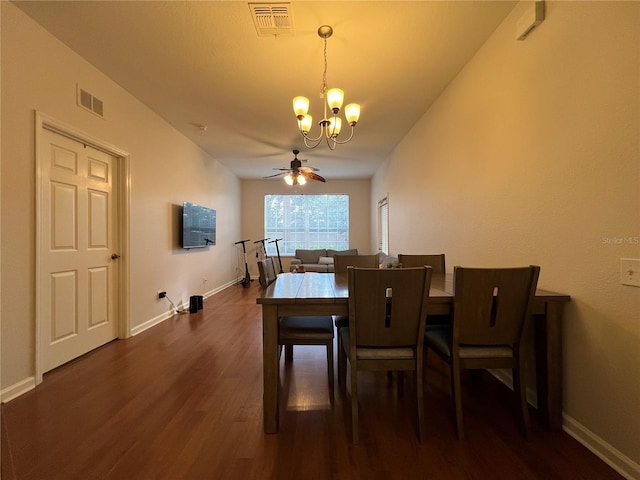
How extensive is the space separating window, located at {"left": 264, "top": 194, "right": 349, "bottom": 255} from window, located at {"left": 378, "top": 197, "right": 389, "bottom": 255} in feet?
4.39

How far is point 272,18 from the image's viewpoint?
77.5 inches

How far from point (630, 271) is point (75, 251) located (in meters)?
3.78

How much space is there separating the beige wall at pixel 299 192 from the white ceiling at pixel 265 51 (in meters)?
3.73

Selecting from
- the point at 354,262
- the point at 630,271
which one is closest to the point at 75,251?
the point at 354,262

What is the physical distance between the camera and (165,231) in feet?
12.3

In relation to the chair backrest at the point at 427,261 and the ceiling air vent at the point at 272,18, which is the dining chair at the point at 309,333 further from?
the ceiling air vent at the point at 272,18

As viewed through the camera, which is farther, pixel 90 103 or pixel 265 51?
pixel 90 103

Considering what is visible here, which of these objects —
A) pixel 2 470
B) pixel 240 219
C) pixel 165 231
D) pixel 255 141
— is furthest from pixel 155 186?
pixel 240 219

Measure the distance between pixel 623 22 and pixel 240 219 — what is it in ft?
23.3

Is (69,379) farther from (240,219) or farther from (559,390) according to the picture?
(240,219)

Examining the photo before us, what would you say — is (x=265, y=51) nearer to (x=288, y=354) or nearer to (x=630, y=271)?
(x=288, y=354)

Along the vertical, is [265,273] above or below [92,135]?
below

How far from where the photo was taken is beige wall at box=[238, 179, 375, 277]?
294 inches

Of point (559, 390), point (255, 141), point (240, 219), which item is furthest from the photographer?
point (240, 219)
